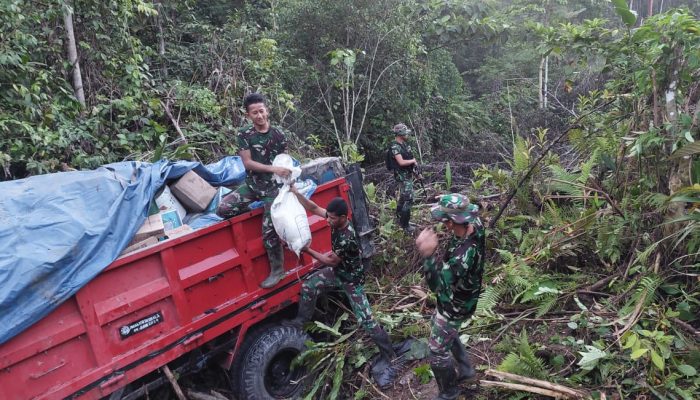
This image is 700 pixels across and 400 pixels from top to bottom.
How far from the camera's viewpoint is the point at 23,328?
2768 mm

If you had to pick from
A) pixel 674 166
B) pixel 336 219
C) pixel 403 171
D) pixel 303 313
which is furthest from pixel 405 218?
pixel 674 166

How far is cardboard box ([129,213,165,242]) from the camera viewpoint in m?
3.49

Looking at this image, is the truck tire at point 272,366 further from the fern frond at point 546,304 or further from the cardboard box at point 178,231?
the fern frond at point 546,304

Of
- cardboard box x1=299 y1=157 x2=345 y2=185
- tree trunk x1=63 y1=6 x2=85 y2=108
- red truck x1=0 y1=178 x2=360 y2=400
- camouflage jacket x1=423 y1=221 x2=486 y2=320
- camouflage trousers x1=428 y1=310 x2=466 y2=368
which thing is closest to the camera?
red truck x1=0 y1=178 x2=360 y2=400

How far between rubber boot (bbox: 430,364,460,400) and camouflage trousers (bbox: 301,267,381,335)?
2.61 ft

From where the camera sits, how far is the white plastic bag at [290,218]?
3801 millimetres

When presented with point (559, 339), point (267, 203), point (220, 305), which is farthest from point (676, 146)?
point (220, 305)

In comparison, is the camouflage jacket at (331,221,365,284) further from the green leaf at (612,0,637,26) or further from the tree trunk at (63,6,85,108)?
the tree trunk at (63,6,85,108)

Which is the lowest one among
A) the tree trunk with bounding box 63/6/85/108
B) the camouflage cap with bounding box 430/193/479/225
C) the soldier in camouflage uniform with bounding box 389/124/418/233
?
the soldier in camouflage uniform with bounding box 389/124/418/233

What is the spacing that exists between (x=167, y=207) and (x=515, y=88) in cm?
1364

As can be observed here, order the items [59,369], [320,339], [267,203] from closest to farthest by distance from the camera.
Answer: [59,369]
[267,203]
[320,339]

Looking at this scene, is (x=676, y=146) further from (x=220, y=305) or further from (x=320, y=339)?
(x=220, y=305)

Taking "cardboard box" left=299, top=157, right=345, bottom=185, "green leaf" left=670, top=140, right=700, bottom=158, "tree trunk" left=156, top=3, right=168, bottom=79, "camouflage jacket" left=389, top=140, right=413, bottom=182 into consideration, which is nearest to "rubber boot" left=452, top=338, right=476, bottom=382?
"cardboard box" left=299, top=157, right=345, bottom=185

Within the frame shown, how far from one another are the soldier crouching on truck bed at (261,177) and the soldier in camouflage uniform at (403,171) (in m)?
2.96
